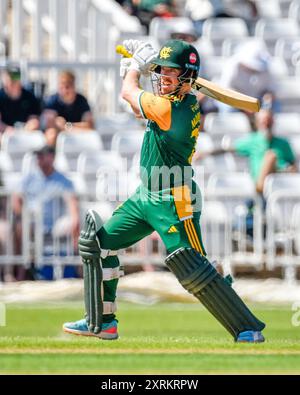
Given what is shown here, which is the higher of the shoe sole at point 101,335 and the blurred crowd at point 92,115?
the blurred crowd at point 92,115

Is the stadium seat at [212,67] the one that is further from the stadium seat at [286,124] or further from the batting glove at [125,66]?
the batting glove at [125,66]

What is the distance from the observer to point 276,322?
502 inches

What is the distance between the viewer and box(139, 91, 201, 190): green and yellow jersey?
9398 millimetres

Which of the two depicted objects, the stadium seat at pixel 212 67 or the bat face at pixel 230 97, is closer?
the bat face at pixel 230 97

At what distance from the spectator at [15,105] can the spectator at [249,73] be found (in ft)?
7.86

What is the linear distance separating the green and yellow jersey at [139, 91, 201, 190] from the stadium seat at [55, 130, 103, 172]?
25.8ft

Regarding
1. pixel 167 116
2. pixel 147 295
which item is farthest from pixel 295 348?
pixel 147 295

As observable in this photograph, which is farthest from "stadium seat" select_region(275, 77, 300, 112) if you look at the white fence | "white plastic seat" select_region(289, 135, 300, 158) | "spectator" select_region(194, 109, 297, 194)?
the white fence

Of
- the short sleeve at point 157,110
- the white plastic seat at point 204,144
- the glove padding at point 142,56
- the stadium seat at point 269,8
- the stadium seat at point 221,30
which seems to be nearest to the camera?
the short sleeve at point 157,110

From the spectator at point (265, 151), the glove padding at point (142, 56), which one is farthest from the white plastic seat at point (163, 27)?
the glove padding at point (142, 56)

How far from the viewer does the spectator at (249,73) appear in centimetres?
1809

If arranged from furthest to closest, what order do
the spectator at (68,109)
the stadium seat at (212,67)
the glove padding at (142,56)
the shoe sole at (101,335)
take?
1. the stadium seat at (212,67)
2. the spectator at (68,109)
3. the shoe sole at (101,335)
4. the glove padding at (142,56)

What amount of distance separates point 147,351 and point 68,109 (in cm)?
909

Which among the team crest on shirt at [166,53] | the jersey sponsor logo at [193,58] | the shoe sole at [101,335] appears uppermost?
the team crest on shirt at [166,53]
